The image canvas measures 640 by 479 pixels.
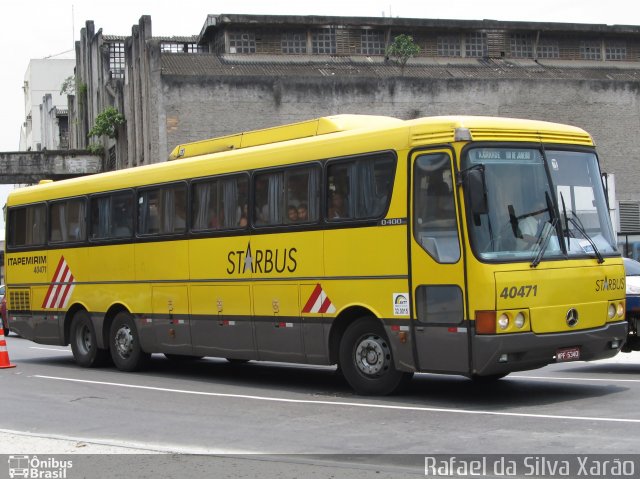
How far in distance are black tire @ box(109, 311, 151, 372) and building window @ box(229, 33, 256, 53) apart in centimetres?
3360

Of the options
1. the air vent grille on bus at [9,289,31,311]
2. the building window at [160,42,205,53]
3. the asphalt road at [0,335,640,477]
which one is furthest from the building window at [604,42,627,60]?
the air vent grille on bus at [9,289,31,311]

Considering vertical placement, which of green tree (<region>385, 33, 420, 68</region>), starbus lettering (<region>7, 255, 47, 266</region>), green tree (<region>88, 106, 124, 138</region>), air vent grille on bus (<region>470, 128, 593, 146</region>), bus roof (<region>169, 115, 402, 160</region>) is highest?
green tree (<region>385, 33, 420, 68</region>)

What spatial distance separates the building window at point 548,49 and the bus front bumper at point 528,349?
43684 mm

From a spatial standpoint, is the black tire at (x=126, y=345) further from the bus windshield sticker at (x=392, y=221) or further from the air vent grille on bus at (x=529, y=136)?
the air vent grille on bus at (x=529, y=136)

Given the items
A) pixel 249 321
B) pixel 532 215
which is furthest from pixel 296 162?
pixel 532 215

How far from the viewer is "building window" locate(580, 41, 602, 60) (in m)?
54.4

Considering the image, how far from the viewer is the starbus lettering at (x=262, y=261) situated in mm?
14141

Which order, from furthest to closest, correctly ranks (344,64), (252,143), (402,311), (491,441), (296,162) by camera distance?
(344,64)
(252,143)
(296,162)
(402,311)
(491,441)

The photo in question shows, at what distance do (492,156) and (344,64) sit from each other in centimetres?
3787

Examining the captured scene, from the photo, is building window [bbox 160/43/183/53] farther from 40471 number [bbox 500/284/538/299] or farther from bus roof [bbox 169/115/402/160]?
40471 number [bbox 500/284/538/299]

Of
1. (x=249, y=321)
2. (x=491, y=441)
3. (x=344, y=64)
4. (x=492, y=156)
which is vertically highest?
(x=344, y=64)

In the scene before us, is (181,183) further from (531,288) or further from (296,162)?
(531,288)

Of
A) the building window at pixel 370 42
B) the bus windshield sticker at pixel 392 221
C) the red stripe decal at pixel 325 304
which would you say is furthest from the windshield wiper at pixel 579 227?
the building window at pixel 370 42

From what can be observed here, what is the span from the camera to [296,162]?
14070mm
